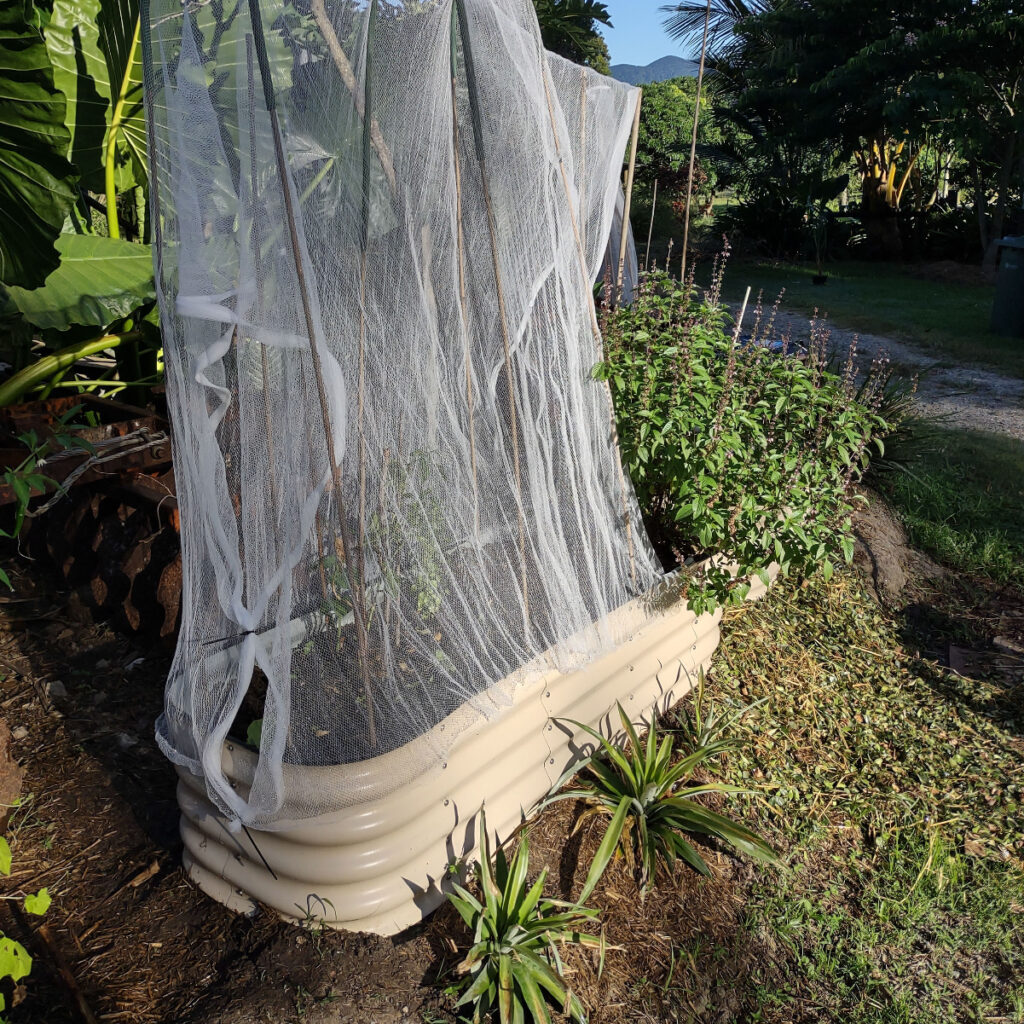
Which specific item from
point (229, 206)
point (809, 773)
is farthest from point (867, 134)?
point (229, 206)

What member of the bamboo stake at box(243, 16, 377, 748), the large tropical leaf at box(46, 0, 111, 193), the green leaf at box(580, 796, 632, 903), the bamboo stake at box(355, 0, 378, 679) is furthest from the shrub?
the large tropical leaf at box(46, 0, 111, 193)

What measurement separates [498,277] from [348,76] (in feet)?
1.87

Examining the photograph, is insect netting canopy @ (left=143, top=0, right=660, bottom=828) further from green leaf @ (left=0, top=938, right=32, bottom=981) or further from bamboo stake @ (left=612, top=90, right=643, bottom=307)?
bamboo stake @ (left=612, top=90, right=643, bottom=307)

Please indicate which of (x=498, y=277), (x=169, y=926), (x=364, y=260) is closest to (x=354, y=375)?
(x=364, y=260)

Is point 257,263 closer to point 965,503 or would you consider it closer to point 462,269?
point 462,269

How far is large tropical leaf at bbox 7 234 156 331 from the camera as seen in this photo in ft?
10.6

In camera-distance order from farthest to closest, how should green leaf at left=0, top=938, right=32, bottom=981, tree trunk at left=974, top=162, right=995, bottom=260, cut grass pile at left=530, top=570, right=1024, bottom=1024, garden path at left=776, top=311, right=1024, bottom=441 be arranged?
1. tree trunk at left=974, top=162, right=995, bottom=260
2. garden path at left=776, top=311, right=1024, bottom=441
3. cut grass pile at left=530, top=570, right=1024, bottom=1024
4. green leaf at left=0, top=938, right=32, bottom=981

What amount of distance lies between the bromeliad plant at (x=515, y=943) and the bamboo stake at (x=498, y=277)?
612 mm

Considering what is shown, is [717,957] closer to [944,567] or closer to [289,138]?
[289,138]

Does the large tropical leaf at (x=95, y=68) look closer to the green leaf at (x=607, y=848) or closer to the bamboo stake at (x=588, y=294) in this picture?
the bamboo stake at (x=588, y=294)

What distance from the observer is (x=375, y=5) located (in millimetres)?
1826

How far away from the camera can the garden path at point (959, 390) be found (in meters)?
6.23

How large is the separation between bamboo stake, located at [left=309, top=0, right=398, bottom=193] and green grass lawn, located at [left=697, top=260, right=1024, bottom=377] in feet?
24.6

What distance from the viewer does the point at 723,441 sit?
266 centimetres
